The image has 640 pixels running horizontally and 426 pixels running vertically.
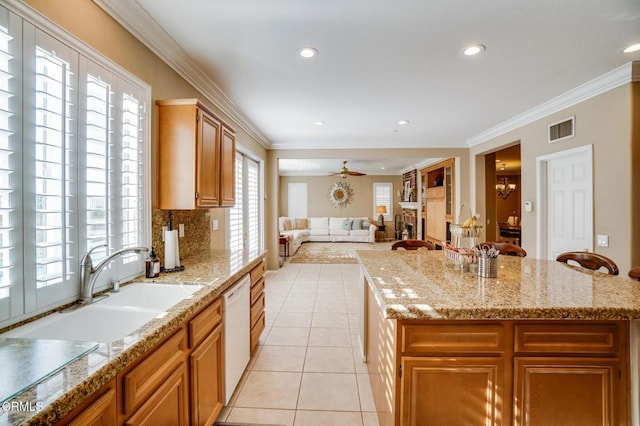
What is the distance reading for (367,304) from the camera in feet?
7.60

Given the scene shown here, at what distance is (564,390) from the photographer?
4.35 ft

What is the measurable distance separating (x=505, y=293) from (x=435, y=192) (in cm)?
622

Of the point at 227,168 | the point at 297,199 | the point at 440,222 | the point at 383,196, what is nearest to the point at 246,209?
the point at 227,168

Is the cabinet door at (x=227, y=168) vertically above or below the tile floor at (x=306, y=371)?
above

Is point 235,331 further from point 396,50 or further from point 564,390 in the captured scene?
point 396,50

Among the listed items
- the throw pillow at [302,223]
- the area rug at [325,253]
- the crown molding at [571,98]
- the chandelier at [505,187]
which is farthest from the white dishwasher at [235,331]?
the chandelier at [505,187]

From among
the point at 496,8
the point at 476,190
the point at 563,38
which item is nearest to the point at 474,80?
the point at 563,38

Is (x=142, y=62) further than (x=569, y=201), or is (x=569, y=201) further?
(x=569, y=201)

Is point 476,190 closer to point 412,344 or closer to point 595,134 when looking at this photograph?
point 595,134

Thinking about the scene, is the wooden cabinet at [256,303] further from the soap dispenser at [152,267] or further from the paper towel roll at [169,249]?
the soap dispenser at [152,267]

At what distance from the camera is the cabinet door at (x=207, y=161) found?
2.10 meters

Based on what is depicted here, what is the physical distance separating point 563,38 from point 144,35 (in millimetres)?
2974

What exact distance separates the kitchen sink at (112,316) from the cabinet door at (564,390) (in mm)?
1657

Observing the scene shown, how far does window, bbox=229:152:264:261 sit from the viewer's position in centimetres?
407
